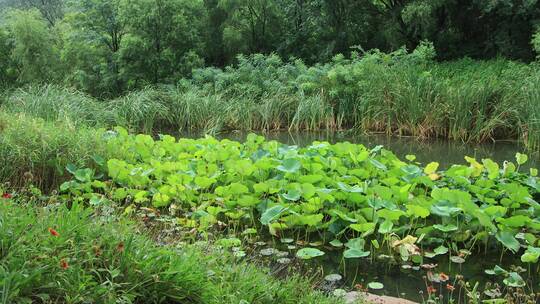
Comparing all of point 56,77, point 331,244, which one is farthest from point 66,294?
point 56,77

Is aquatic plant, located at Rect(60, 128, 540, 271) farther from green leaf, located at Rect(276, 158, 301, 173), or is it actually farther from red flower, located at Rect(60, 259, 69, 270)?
red flower, located at Rect(60, 259, 69, 270)

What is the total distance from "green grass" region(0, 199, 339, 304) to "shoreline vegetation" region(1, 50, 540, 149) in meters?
6.15

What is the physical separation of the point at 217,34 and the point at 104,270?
13.4m

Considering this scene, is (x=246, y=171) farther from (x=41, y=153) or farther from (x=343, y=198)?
(x=41, y=153)

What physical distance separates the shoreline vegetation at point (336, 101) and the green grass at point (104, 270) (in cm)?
615

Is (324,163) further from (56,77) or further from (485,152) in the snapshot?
(56,77)

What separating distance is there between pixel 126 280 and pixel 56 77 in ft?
40.0

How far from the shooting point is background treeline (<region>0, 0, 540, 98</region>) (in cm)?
1263

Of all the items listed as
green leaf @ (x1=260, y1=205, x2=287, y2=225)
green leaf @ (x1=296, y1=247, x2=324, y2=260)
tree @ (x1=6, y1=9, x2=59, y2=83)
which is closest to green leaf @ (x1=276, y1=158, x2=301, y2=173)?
green leaf @ (x1=260, y1=205, x2=287, y2=225)

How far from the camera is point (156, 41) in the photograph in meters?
12.7

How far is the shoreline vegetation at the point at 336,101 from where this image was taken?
896cm

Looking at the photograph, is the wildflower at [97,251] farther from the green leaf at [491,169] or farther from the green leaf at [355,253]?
the green leaf at [491,169]

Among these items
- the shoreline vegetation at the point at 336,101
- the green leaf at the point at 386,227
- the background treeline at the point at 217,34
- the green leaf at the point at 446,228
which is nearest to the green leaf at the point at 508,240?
the green leaf at the point at 446,228

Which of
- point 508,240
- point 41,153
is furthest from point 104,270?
point 41,153
